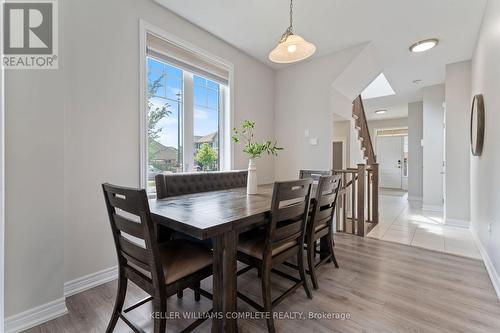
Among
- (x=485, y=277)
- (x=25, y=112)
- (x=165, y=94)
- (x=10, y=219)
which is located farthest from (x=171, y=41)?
(x=485, y=277)

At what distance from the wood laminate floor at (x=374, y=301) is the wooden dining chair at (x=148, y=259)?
1.37 feet

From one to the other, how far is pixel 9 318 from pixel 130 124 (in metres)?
1.64

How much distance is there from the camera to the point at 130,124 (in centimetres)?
222

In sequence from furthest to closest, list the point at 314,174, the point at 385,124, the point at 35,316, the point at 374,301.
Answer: the point at 385,124
the point at 314,174
the point at 374,301
the point at 35,316

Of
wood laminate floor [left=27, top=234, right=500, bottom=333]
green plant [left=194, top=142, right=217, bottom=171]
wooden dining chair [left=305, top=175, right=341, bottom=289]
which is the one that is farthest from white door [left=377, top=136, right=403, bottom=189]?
green plant [left=194, top=142, right=217, bottom=171]

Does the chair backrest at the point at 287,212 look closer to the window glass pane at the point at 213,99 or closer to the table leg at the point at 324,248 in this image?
the table leg at the point at 324,248

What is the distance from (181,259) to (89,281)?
1.27 m

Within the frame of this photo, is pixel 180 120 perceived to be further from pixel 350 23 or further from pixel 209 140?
pixel 350 23

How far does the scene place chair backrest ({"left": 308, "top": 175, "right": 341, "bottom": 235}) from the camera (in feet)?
5.80

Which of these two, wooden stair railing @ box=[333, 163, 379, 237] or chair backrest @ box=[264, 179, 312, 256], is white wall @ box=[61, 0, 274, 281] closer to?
chair backrest @ box=[264, 179, 312, 256]

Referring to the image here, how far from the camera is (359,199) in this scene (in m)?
3.26

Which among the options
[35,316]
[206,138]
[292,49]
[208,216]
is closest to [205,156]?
[206,138]

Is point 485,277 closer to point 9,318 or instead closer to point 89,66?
point 9,318

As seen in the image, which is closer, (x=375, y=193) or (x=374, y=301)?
(x=374, y=301)
